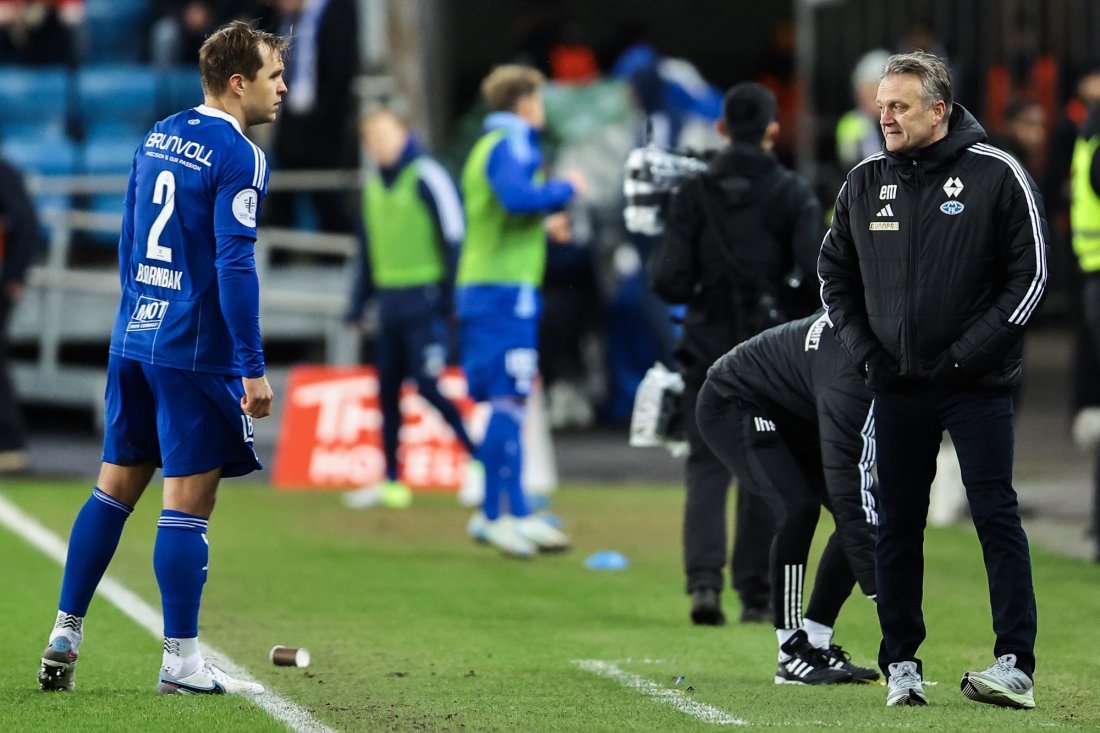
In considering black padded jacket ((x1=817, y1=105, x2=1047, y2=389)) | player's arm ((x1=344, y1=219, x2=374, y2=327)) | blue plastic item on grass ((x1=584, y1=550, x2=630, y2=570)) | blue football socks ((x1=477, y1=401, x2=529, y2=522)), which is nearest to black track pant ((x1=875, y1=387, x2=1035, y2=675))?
black padded jacket ((x1=817, y1=105, x2=1047, y2=389))

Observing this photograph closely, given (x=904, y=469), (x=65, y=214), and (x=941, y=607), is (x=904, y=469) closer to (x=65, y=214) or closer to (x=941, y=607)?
(x=941, y=607)

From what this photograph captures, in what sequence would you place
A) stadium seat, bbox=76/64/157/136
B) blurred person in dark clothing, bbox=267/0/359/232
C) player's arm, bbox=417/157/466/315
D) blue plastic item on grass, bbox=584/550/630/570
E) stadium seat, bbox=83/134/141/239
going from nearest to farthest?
1. blue plastic item on grass, bbox=584/550/630/570
2. player's arm, bbox=417/157/466/315
3. blurred person in dark clothing, bbox=267/0/359/232
4. stadium seat, bbox=83/134/141/239
5. stadium seat, bbox=76/64/157/136

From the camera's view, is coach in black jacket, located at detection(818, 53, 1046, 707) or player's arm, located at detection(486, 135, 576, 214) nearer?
coach in black jacket, located at detection(818, 53, 1046, 707)

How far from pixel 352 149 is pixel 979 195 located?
38.0ft

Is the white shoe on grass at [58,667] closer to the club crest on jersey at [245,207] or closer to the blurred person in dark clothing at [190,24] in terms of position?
the club crest on jersey at [245,207]

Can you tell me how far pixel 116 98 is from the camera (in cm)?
1767

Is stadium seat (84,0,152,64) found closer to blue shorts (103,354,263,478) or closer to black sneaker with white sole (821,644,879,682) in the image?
blue shorts (103,354,263,478)

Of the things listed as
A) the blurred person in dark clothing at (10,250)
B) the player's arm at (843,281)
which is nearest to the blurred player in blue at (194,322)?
the player's arm at (843,281)

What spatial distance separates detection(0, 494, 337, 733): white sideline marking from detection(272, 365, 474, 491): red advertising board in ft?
6.60

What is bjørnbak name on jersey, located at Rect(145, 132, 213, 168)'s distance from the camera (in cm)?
605

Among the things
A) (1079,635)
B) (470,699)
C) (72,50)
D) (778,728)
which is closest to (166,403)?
(470,699)

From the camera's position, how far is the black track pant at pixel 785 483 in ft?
21.2

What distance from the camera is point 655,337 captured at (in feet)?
48.3

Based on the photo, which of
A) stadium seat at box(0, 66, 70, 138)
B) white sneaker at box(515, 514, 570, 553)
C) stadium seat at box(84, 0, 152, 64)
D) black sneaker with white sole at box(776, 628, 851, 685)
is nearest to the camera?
black sneaker with white sole at box(776, 628, 851, 685)
